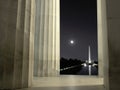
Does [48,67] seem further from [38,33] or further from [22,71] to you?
[22,71]

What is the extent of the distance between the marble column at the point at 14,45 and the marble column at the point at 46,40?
470 inches

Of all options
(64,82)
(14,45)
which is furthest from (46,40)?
(14,45)

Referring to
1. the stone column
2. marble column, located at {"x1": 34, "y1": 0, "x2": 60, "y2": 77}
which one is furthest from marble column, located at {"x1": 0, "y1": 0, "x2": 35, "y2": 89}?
marble column, located at {"x1": 34, "y1": 0, "x2": 60, "y2": 77}

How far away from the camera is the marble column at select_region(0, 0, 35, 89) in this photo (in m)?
10.9

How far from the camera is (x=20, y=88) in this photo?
37.3 feet

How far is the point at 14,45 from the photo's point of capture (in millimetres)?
11180

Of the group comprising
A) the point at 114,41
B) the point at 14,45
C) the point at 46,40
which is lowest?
the point at 14,45

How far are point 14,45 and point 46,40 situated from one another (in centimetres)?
1371

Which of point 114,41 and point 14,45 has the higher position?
point 114,41

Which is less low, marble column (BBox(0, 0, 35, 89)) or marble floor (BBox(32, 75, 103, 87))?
marble column (BBox(0, 0, 35, 89))

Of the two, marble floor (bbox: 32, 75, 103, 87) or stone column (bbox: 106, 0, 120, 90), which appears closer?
stone column (bbox: 106, 0, 120, 90)

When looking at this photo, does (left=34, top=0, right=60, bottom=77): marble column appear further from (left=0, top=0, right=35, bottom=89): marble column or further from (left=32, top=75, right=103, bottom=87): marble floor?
(left=0, top=0, right=35, bottom=89): marble column

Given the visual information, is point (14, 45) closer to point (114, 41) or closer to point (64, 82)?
point (114, 41)

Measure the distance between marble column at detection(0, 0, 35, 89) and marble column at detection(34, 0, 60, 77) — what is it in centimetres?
1193
